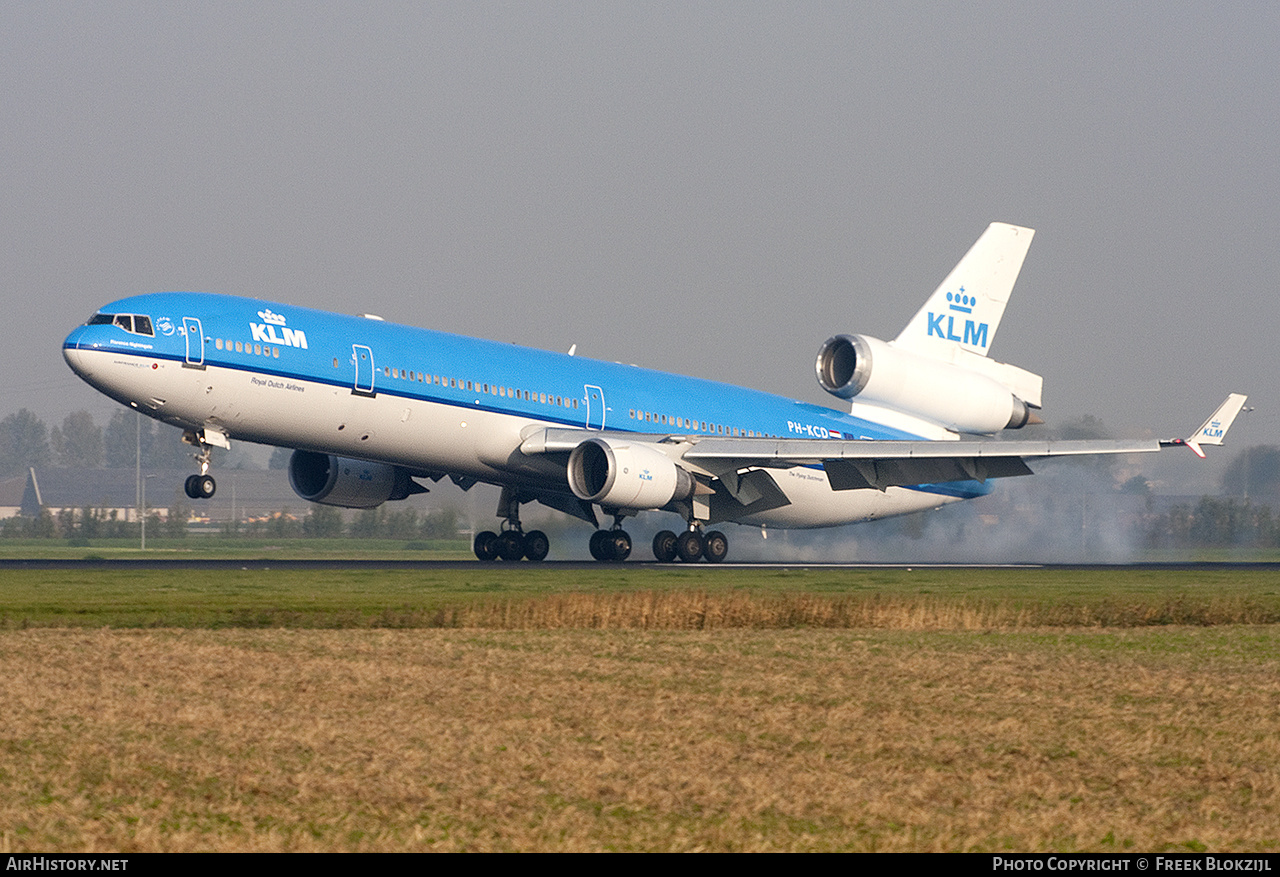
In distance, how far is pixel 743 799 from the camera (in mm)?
8750

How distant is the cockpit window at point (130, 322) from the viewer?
1149 inches

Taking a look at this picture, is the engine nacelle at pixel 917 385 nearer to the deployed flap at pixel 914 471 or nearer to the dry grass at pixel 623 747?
the deployed flap at pixel 914 471

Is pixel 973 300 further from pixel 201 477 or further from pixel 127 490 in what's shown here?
pixel 127 490

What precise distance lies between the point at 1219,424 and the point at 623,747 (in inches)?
1008

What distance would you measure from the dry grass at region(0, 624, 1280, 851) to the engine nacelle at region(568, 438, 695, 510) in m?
16.6

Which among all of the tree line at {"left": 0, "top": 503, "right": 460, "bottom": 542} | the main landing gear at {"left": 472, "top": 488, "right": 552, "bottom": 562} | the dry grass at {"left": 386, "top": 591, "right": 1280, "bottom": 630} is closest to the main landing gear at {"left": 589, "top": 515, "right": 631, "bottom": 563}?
the main landing gear at {"left": 472, "top": 488, "right": 552, "bottom": 562}

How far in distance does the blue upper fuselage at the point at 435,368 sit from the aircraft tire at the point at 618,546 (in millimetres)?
2592

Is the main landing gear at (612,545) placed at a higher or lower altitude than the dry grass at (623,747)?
higher

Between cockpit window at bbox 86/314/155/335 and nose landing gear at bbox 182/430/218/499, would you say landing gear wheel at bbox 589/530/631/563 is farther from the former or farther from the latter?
cockpit window at bbox 86/314/155/335

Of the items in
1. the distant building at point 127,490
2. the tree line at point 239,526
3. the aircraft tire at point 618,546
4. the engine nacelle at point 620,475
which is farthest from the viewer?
the distant building at point 127,490

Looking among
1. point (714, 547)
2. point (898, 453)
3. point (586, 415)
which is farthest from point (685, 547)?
point (898, 453)

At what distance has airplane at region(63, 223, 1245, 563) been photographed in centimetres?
2978

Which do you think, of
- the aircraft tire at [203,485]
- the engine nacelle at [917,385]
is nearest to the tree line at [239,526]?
the engine nacelle at [917,385]
